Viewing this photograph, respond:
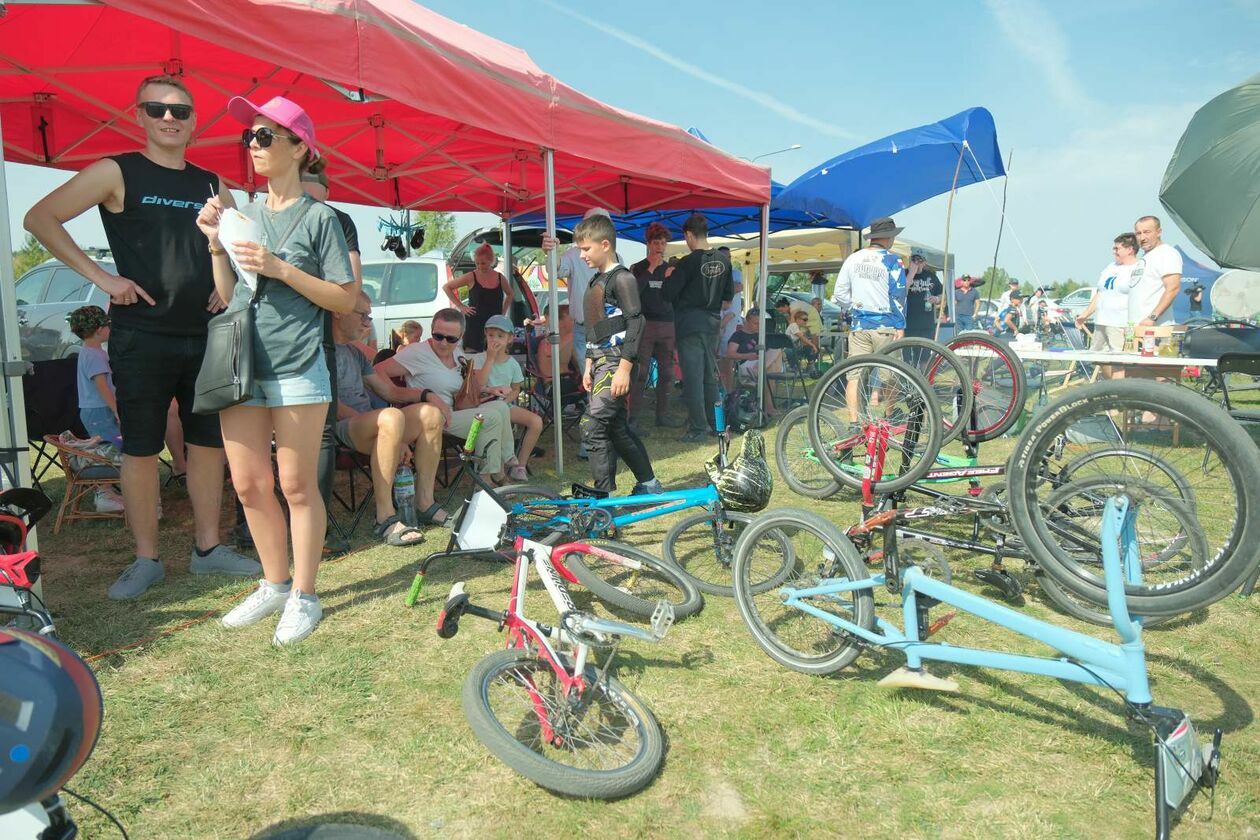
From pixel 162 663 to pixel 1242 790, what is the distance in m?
3.57

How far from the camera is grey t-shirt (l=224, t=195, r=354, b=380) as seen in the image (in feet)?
9.17

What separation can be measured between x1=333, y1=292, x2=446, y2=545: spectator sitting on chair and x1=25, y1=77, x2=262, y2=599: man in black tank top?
0.89m

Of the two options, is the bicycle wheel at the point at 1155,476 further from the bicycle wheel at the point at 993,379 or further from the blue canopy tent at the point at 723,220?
the blue canopy tent at the point at 723,220

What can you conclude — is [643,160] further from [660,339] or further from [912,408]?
[912,408]

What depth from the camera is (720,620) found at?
3285 mm

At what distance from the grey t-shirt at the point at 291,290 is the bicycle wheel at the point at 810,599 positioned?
6.11ft

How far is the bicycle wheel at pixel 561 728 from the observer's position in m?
2.06

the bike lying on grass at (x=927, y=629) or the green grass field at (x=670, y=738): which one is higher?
the bike lying on grass at (x=927, y=629)

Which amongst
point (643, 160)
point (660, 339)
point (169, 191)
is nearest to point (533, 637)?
point (169, 191)

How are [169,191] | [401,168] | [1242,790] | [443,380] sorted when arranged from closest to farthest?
[1242,790], [169,191], [443,380], [401,168]

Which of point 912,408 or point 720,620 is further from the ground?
point 912,408

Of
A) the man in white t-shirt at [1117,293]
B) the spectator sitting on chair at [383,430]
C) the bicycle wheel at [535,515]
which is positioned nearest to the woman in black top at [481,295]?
the spectator sitting on chair at [383,430]

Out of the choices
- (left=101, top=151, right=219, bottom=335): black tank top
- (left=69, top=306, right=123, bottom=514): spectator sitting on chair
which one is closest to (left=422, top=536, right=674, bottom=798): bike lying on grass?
(left=101, top=151, right=219, bottom=335): black tank top

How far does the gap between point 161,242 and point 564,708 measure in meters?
2.61
